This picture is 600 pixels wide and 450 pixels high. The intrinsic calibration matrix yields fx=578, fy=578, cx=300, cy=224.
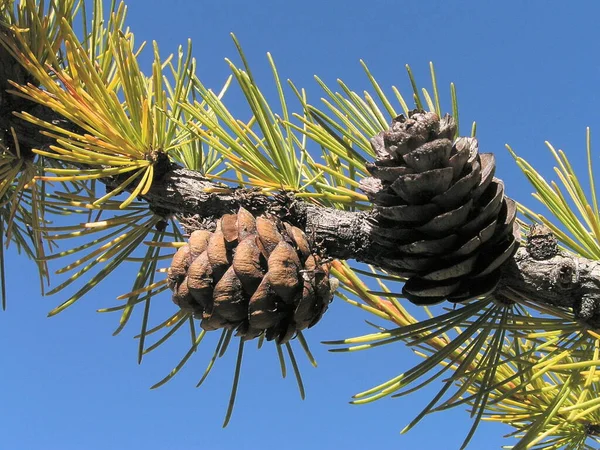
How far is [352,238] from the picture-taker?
2.18ft

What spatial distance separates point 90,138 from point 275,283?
1.07ft

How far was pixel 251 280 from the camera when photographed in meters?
0.59

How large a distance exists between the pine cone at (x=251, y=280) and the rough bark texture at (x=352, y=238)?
0.06 metres

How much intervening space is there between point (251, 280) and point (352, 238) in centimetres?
14

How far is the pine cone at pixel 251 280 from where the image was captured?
1.92 feet

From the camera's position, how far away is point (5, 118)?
0.88 meters

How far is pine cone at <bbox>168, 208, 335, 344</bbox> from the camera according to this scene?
58 cm

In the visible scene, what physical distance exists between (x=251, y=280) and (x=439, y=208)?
20 cm

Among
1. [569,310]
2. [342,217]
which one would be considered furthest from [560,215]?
[342,217]

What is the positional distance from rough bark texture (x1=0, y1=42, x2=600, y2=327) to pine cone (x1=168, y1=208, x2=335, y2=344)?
0.06 m

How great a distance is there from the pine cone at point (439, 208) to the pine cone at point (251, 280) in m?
0.09

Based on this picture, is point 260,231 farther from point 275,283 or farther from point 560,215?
point 560,215

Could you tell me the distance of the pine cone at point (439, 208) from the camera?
22.5 inches

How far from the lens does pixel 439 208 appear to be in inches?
22.9
